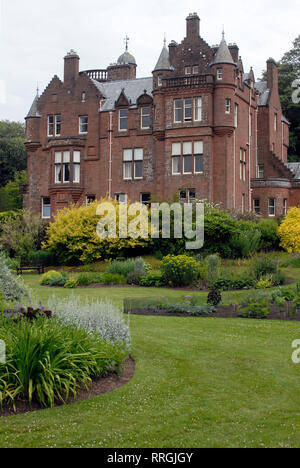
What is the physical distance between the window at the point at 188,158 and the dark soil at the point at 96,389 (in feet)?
93.9

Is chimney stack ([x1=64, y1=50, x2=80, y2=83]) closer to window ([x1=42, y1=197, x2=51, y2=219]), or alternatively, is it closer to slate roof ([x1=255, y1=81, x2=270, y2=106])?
window ([x1=42, y1=197, x2=51, y2=219])

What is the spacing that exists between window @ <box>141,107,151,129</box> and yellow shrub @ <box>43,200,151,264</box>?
35.4 feet

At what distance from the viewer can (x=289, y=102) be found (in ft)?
171

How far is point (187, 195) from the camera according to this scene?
116 ft

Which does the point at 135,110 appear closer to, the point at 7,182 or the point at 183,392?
the point at 7,182

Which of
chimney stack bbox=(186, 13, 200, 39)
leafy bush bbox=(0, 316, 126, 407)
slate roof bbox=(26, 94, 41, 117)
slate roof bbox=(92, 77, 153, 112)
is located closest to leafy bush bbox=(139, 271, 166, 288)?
leafy bush bbox=(0, 316, 126, 407)

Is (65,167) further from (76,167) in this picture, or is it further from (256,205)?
(256,205)

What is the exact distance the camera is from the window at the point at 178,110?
3638 cm

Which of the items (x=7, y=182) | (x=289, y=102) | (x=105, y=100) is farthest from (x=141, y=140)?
(x=7, y=182)

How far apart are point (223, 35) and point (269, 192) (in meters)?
11.9

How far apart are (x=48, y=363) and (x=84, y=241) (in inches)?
914

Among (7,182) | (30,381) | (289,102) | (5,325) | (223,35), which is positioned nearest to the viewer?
(30,381)

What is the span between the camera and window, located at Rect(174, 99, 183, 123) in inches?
1432

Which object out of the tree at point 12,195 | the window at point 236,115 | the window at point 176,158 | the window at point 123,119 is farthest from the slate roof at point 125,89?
the tree at point 12,195
